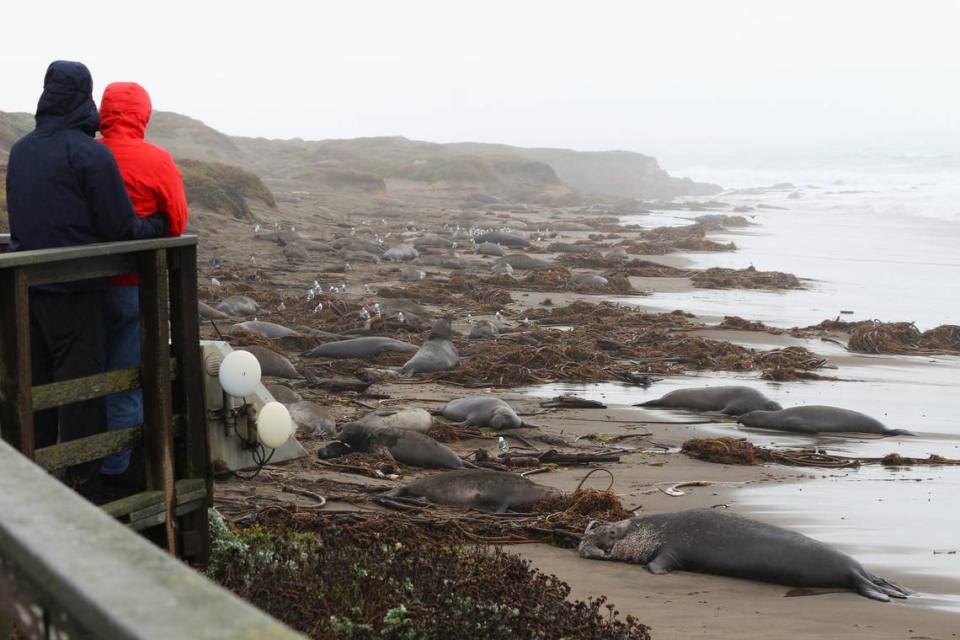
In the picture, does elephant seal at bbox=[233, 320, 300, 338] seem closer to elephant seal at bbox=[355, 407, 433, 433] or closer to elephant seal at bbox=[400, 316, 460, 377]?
elephant seal at bbox=[400, 316, 460, 377]

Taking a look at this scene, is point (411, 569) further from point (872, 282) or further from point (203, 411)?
point (872, 282)

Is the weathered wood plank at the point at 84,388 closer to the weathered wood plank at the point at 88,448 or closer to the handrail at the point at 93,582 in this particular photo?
the weathered wood plank at the point at 88,448

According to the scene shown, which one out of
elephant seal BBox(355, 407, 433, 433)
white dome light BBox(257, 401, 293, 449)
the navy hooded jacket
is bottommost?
elephant seal BBox(355, 407, 433, 433)

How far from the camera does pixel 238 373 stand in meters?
4.86

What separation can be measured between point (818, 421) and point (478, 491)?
355 cm

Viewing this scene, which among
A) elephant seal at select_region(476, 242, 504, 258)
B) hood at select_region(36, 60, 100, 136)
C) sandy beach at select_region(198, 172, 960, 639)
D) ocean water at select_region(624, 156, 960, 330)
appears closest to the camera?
hood at select_region(36, 60, 100, 136)

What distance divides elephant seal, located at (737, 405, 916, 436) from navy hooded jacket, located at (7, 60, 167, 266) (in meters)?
5.86

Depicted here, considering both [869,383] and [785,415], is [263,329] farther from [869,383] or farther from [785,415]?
[869,383]

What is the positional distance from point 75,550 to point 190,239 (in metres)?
3.62

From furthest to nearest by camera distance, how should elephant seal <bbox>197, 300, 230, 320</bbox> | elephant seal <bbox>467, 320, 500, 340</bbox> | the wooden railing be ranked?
elephant seal <bbox>467, 320, 500, 340</bbox>, elephant seal <bbox>197, 300, 230, 320</bbox>, the wooden railing

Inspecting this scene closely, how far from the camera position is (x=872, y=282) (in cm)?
Answer: 1975

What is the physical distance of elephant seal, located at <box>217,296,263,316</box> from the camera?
13.4m

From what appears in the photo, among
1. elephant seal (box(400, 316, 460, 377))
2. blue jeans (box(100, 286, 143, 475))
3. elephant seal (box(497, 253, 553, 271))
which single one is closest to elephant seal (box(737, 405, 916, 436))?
elephant seal (box(400, 316, 460, 377))

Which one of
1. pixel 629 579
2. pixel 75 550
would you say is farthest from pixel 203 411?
pixel 75 550
